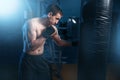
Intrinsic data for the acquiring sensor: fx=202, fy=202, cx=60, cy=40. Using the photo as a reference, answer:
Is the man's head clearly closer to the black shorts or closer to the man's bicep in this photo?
the man's bicep

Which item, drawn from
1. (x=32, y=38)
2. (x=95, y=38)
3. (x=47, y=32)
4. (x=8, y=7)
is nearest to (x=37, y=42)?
(x=32, y=38)

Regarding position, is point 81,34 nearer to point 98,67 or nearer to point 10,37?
point 98,67

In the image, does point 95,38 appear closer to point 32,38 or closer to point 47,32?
point 47,32

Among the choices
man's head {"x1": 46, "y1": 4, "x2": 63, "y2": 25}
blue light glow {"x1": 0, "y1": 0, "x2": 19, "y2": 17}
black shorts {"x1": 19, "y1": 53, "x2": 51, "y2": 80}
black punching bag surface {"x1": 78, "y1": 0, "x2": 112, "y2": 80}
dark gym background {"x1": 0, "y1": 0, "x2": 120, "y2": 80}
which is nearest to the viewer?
black punching bag surface {"x1": 78, "y1": 0, "x2": 112, "y2": 80}

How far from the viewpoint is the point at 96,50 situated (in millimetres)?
2672

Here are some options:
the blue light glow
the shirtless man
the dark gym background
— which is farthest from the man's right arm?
the blue light glow

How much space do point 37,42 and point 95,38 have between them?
34.4 inches

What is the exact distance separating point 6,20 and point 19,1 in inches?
39.2

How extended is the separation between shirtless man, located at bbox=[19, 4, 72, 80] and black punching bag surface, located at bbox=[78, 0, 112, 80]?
48cm

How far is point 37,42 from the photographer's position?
2994 mm

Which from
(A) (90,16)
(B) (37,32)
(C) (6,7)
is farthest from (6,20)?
(A) (90,16)

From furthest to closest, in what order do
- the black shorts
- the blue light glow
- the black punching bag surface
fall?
the blue light glow, the black shorts, the black punching bag surface

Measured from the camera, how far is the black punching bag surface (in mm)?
2607

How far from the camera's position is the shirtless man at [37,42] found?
2.95m
